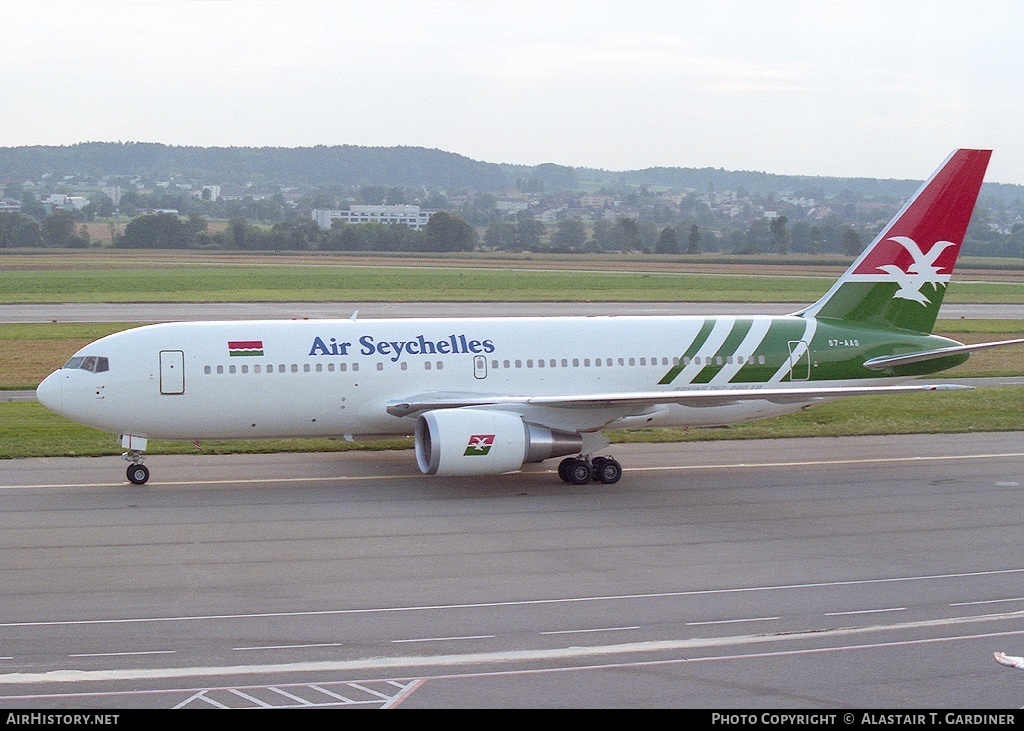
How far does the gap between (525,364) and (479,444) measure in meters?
3.67

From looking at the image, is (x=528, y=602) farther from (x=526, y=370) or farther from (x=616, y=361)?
(x=616, y=361)

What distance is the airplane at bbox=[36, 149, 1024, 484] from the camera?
27062 millimetres

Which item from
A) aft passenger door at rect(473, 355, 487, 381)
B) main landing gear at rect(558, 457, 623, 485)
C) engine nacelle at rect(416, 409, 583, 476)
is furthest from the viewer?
aft passenger door at rect(473, 355, 487, 381)

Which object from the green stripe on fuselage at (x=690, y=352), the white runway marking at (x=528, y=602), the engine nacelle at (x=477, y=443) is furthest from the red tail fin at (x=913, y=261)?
the white runway marking at (x=528, y=602)

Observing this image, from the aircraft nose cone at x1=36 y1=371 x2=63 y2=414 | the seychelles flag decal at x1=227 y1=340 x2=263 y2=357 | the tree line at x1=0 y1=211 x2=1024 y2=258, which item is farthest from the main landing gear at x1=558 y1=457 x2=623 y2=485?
the tree line at x1=0 y1=211 x2=1024 y2=258

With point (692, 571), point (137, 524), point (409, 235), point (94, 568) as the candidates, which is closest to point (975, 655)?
point (692, 571)

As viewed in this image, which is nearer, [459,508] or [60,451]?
[459,508]

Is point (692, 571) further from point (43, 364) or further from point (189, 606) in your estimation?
point (43, 364)

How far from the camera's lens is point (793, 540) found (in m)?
22.5

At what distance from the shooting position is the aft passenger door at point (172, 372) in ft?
89.1

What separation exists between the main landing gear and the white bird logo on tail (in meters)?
9.51

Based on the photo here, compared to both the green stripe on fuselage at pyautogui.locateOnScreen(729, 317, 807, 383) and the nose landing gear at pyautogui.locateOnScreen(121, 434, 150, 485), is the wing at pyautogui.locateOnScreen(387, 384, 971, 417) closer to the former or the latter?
the green stripe on fuselage at pyautogui.locateOnScreen(729, 317, 807, 383)

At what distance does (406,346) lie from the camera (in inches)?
1131

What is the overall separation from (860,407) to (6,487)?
25594 mm
